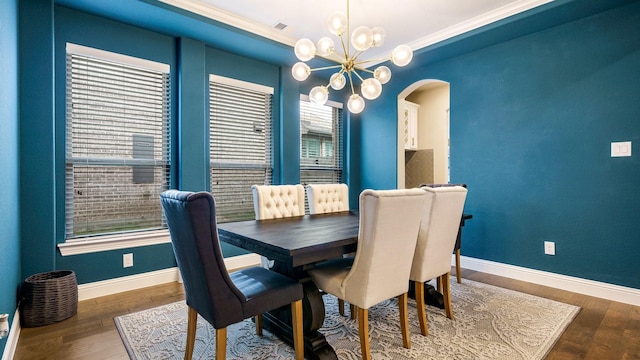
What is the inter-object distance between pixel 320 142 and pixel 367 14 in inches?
83.1

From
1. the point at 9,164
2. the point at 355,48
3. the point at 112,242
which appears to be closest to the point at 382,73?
the point at 355,48

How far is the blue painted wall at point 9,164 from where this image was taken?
5.88 feet

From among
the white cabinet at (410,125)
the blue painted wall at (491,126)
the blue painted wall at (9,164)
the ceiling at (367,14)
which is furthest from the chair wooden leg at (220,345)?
the white cabinet at (410,125)

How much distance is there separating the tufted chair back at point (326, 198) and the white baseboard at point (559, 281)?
1.77m

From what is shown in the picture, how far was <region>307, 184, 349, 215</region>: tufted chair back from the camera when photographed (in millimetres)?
3156

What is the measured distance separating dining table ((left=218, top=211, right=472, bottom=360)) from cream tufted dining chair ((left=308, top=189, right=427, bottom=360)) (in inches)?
4.8

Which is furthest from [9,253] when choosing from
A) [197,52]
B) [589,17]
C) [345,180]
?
[589,17]

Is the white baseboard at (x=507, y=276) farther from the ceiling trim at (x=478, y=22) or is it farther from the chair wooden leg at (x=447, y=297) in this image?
the ceiling trim at (x=478, y=22)

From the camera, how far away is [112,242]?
116 inches

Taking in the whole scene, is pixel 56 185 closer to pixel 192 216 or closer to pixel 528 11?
pixel 192 216

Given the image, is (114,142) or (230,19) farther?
(230,19)

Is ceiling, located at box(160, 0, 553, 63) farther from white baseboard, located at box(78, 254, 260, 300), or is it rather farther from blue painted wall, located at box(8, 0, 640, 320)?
white baseboard, located at box(78, 254, 260, 300)

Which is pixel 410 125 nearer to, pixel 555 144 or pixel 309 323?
pixel 555 144

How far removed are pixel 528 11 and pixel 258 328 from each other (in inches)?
142
